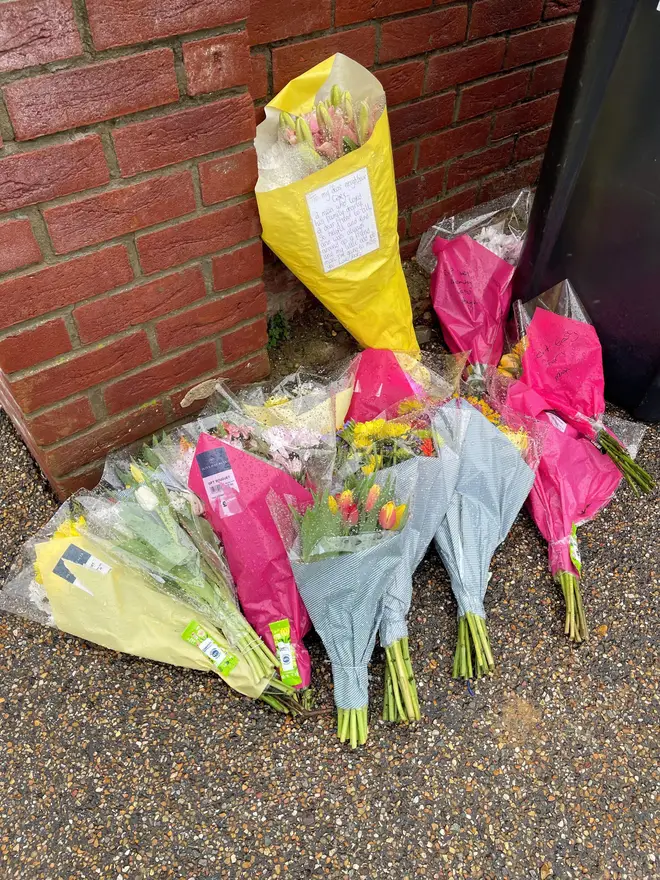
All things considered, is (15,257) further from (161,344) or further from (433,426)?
(433,426)

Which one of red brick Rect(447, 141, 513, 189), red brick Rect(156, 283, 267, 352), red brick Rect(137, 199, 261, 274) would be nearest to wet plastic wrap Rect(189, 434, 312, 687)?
A: red brick Rect(156, 283, 267, 352)

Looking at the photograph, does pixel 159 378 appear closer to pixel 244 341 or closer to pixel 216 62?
pixel 244 341

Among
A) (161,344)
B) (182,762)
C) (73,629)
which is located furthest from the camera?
(161,344)

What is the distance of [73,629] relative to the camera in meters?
1.56

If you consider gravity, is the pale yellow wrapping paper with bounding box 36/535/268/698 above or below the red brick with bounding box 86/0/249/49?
below

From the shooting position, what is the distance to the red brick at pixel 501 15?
2152 millimetres

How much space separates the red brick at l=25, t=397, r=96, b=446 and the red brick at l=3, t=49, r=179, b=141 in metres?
0.66

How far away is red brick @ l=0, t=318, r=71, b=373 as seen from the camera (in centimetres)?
150

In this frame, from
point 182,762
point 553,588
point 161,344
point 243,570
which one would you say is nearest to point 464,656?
point 553,588

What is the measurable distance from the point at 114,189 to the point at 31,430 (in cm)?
65

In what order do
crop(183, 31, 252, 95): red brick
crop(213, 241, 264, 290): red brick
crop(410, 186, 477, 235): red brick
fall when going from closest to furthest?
crop(183, 31, 252, 95): red brick, crop(213, 241, 264, 290): red brick, crop(410, 186, 477, 235): red brick

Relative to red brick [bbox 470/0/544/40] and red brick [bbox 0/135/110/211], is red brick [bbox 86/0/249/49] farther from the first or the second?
red brick [bbox 470/0/544/40]

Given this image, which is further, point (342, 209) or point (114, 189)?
point (342, 209)

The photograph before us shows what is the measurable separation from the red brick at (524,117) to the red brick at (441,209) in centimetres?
24
